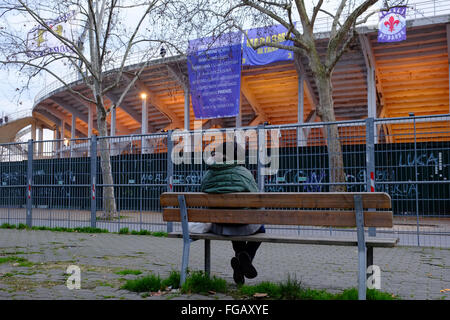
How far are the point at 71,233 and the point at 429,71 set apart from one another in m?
19.6

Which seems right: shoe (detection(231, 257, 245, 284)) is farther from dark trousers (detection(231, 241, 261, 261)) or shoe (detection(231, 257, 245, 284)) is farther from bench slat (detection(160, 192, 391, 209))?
bench slat (detection(160, 192, 391, 209))

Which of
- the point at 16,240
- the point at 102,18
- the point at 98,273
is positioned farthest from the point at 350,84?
the point at 98,273

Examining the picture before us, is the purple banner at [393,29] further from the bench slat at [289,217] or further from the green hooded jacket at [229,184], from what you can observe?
the bench slat at [289,217]

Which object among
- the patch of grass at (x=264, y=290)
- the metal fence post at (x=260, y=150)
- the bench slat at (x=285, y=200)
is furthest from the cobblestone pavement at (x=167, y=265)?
the metal fence post at (x=260, y=150)

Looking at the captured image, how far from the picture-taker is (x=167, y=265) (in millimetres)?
5836

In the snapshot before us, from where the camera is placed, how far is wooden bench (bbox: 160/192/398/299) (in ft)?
11.9

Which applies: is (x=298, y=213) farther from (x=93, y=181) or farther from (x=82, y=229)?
(x=82, y=229)

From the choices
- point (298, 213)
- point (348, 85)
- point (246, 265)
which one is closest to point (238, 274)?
point (246, 265)

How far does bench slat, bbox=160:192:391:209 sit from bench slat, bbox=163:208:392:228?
0.06m

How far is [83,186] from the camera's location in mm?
10742

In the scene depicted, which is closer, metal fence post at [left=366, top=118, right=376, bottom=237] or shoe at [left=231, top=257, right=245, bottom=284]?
shoe at [left=231, top=257, right=245, bottom=284]

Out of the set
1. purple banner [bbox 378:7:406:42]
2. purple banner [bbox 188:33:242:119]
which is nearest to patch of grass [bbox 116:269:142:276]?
purple banner [bbox 188:33:242:119]

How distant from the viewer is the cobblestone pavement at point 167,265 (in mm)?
4324
